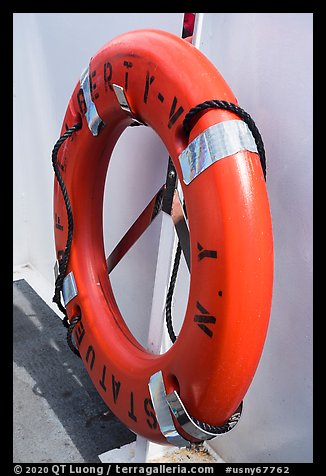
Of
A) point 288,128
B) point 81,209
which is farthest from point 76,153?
point 288,128

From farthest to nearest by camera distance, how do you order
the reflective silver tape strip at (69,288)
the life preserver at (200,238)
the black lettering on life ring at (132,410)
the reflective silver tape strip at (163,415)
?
1. the reflective silver tape strip at (69,288)
2. the black lettering on life ring at (132,410)
3. the reflective silver tape strip at (163,415)
4. the life preserver at (200,238)

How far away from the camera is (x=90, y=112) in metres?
1.28

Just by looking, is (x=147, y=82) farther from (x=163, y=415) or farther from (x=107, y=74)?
(x=163, y=415)

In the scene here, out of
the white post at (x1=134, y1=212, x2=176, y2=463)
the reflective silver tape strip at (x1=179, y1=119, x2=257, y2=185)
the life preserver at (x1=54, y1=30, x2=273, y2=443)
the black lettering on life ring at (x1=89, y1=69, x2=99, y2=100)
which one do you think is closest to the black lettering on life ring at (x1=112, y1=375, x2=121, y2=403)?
the life preserver at (x1=54, y1=30, x2=273, y2=443)

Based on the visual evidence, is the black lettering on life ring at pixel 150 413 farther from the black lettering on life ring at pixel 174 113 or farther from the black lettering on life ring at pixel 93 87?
the black lettering on life ring at pixel 93 87

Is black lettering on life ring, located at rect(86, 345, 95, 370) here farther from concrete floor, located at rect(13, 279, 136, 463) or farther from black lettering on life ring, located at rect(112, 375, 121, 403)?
concrete floor, located at rect(13, 279, 136, 463)

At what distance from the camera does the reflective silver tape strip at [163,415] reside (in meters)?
1.03

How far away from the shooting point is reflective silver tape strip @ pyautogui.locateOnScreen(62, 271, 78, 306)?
1378mm

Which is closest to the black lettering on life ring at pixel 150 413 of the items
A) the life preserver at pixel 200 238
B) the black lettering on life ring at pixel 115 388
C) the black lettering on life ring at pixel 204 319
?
the life preserver at pixel 200 238

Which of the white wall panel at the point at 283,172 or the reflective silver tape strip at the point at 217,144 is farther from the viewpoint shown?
the white wall panel at the point at 283,172

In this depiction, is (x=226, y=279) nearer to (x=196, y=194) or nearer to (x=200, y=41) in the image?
(x=196, y=194)

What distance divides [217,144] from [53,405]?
3.45 ft

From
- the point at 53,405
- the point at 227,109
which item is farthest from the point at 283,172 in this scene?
the point at 53,405

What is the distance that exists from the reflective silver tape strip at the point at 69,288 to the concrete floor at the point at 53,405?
40cm
